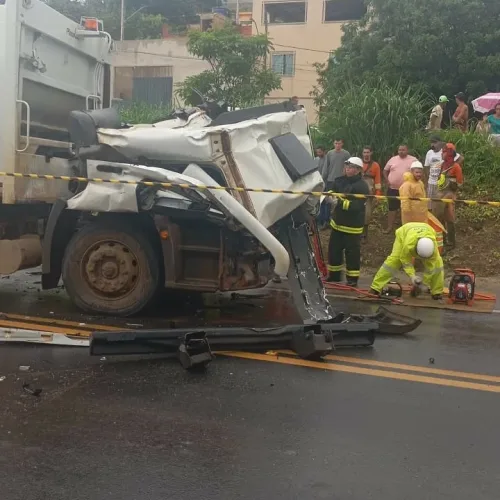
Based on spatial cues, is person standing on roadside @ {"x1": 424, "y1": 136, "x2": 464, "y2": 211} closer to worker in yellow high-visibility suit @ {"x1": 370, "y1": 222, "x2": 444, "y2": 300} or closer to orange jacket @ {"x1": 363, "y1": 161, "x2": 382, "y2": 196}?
orange jacket @ {"x1": 363, "y1": 161, "x2": 382, "y2": 196}

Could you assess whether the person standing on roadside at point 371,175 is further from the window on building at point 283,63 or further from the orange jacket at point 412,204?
the window on building at point 283,63

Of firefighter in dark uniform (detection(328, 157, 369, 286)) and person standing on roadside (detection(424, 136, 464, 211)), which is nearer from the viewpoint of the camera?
firefighter in dark uniform (detection(328, 157, 369, 286))

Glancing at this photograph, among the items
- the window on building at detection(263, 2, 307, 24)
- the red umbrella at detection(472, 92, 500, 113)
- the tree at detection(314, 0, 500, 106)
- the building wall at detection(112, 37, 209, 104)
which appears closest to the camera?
the red umbrella at detection(472, 92, 500, 113)

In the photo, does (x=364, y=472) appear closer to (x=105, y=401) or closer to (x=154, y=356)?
(x=105, y=401)

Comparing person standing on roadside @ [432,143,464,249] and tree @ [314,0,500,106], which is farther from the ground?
tree @ [314,0,500,106]

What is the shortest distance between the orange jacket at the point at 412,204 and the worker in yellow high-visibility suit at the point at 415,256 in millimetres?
1686

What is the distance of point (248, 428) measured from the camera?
4.01 metres

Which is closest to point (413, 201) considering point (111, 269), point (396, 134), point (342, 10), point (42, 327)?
point (396, 134)

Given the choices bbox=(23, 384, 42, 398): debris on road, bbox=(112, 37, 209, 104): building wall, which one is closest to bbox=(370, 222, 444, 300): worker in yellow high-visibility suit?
bbox=(23, 384, 42, 398): debris on road

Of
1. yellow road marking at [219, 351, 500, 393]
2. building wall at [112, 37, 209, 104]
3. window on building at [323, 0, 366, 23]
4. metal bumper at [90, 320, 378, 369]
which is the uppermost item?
window on building at [323, 0, 366, 23]

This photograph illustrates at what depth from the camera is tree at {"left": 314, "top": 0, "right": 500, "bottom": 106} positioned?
1814 cm

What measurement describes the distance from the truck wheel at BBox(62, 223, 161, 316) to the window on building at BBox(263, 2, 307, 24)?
30.8 meters

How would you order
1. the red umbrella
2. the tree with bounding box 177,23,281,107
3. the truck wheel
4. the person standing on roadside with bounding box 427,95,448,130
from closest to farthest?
1. the truck wheel
2. the person standing on roadside with bounding box 427,95,448,130
3. the red umbrella
4. the tree with bounding box 177,23,281,107

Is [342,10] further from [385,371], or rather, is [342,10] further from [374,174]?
[385,371]
